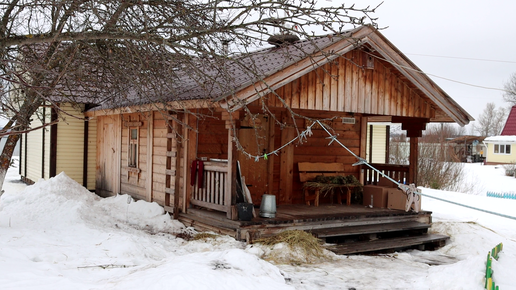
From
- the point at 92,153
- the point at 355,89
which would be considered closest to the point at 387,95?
the point at 355,89

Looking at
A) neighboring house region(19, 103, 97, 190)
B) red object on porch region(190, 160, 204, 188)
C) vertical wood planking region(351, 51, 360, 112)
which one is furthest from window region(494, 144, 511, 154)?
red object on porch region(190, 160, 204, 188)

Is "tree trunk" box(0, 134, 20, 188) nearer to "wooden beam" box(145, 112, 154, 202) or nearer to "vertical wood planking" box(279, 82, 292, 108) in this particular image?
"wooden beam" box(145, 112, 154, 202)

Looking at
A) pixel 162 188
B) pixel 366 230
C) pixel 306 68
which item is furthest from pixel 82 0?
pixel 366 230

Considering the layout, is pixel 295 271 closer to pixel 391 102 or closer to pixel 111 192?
pixel 391 102

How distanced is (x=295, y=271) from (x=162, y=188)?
15.8 ft

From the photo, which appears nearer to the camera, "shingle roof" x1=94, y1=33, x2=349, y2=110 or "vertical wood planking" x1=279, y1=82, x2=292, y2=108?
"shingle roof" x1=94, y1=33, x2=349, y2=110

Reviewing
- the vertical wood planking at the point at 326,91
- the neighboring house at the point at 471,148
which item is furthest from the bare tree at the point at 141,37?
the neighboring house at the point at 471,148

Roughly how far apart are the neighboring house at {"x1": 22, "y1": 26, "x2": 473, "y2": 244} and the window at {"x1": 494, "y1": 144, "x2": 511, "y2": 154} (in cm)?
3563

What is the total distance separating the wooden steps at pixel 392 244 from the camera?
351 inches

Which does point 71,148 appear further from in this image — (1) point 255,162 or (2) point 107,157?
(1) point 255,162

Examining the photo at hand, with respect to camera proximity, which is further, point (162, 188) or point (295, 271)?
point (162, 188)

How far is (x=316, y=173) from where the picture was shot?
12.2 meters

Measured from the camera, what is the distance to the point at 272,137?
11445 millimetres

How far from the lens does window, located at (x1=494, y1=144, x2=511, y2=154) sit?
43487 mm
